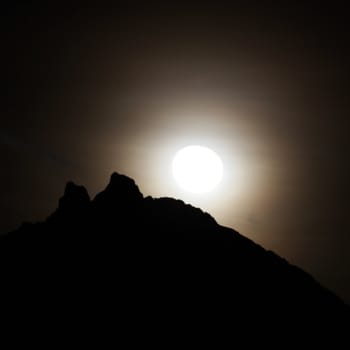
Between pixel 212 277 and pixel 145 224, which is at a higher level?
pixel 145 224

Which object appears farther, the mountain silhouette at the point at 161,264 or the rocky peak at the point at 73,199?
the rocky peak at the point at 73,199

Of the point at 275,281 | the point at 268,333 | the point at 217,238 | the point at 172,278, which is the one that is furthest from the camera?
the point at 217,238

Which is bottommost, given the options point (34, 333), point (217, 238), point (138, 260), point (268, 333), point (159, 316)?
point (34, 333)

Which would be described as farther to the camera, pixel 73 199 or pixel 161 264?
pixel 73 199

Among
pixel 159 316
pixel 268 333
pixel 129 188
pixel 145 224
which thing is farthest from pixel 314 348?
pixel 129 188

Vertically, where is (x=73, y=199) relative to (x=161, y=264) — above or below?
above

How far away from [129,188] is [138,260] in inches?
1095

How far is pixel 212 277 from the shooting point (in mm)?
118250

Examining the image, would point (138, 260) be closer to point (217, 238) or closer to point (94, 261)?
point (94, 261)

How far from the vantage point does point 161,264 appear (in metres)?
119

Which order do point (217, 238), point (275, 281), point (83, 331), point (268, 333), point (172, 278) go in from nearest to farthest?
1. point (83, 331)
2. point (268, 333)
3. point (172, 278)
4. point (275, 281)
5. point (217, 238)

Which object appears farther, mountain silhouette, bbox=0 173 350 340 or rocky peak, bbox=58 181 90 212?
rocky peak, bbox=58 181 90 212

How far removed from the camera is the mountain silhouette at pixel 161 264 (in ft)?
357

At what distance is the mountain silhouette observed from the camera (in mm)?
108688
